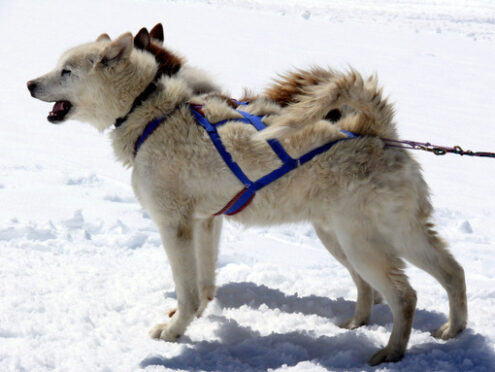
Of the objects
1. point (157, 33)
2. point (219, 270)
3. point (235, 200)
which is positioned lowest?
point (219, 270)

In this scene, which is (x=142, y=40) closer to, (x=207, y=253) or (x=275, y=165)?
(x=275, y=165)

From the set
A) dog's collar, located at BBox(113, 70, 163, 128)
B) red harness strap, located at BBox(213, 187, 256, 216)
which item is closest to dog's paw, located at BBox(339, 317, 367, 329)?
red harness strap, located at BBox(213, 187, 256, 216)

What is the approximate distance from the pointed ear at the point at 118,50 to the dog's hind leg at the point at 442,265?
6.45ft

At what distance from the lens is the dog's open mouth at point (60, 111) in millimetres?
3607

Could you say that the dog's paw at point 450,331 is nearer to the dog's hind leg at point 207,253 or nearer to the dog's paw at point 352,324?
the dog's paw at point 352,324

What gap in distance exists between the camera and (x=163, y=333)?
11.5ft

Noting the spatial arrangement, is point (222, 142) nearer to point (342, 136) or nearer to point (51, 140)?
point (342, 136)

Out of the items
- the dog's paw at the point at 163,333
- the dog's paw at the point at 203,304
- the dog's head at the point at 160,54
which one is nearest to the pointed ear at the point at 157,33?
the dog's head at the point at 160,54

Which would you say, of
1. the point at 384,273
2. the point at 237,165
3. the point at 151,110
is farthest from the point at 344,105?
the point at 151,110

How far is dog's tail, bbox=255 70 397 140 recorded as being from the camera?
3.16m

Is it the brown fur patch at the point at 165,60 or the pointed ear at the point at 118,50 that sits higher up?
the pointed ear at the point at 118,50

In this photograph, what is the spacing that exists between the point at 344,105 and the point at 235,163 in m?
0.74

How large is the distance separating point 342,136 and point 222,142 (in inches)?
27.1

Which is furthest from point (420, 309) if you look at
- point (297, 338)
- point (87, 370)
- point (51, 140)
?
point (51, 140)
